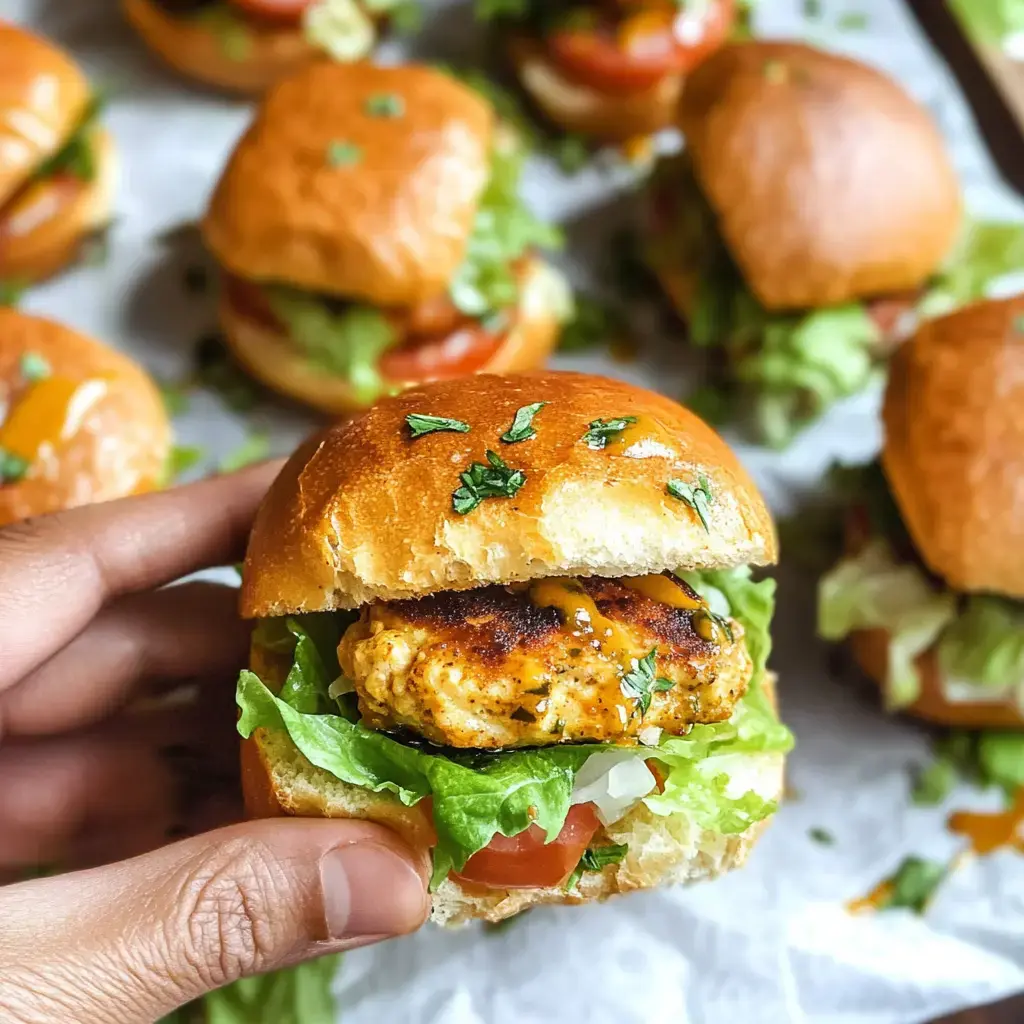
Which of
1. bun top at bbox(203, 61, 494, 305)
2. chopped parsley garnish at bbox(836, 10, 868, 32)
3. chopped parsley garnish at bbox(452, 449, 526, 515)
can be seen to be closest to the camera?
chopped parsley garnish at bbox(452, 449, 526, 515)

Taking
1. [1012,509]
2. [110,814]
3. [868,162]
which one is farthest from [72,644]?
[868,162]

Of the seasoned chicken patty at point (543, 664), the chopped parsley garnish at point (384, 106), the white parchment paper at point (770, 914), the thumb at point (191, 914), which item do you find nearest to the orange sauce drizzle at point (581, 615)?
the seasoned chicken patty at point (543, 664)

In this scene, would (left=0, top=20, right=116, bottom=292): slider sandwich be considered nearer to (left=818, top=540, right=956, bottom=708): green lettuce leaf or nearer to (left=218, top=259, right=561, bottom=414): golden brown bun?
(left=218, top=259, right=561, bottom=414): golden brown bun

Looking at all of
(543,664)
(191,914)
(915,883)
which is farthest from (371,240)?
(915,883)

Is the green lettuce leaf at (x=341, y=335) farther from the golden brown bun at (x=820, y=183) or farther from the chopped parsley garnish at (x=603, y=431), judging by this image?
the chopped parsley garnish at (x=603, y=431)

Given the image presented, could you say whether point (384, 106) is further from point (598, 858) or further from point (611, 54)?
point (598, 858)

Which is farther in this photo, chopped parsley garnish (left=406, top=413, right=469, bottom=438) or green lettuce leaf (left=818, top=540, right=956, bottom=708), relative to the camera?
green lettuce leaf (left=818, top=540, right=956, bottom=708)

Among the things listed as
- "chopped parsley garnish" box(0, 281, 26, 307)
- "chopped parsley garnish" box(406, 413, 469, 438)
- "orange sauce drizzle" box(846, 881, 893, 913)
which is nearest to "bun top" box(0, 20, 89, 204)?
"chopped parsley garnish" box(0, 281, 26, 307)

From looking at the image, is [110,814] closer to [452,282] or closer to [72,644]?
[72,644]
